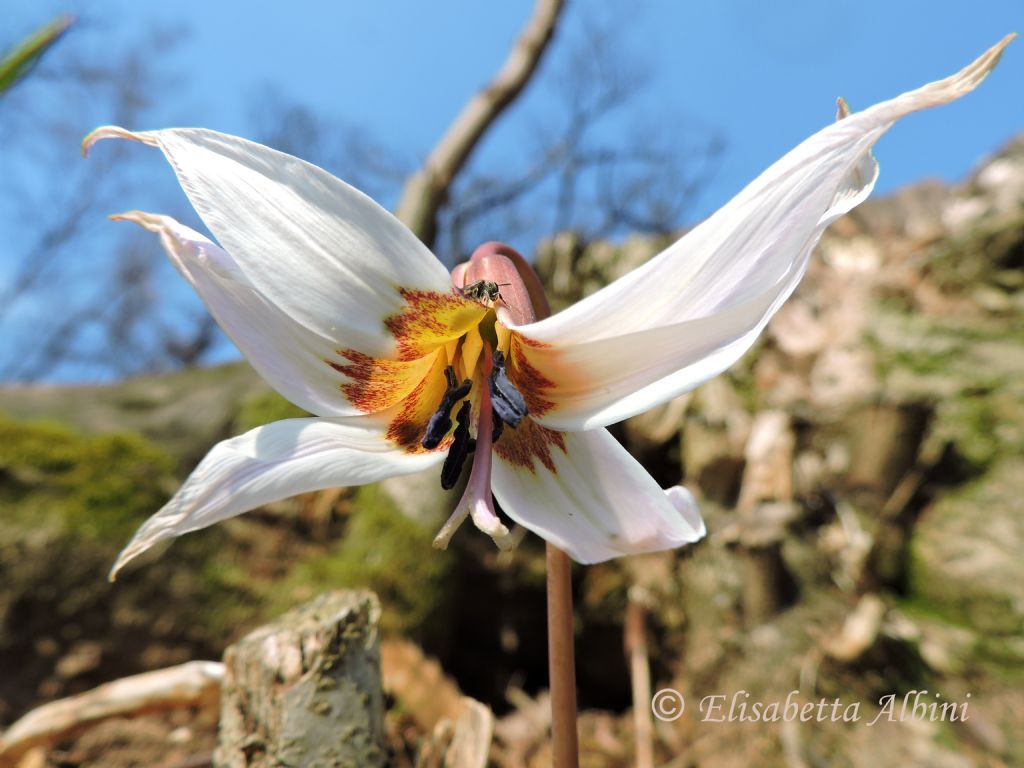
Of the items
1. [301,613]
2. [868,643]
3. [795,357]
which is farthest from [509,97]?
[301,613]

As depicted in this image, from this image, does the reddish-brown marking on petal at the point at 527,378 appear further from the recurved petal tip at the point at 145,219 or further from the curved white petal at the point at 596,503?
the recurved petal tip at the point at 145,219

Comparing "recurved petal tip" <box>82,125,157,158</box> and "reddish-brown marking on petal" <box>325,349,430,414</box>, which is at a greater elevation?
"recurved petal tip" <box>82,125,157,158</box>

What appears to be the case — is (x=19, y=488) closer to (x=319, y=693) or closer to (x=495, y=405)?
(x=319, y=693)

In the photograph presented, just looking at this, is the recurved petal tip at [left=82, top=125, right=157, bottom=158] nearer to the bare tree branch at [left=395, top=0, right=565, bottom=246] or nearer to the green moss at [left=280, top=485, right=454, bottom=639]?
the green moss at [left=280, top=485, right=454, bottom=639]

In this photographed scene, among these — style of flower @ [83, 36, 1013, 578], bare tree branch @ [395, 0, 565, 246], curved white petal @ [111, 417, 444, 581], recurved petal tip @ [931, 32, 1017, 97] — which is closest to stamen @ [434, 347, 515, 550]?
style of flower @ [83, 36, 1013, 578]

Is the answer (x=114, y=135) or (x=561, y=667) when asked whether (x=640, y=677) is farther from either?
(x=114, y=135)

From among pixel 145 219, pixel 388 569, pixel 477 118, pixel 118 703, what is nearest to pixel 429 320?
pixel 145 219

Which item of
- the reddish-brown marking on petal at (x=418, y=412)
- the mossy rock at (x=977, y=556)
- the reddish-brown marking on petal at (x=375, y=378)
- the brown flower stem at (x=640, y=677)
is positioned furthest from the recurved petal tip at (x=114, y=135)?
the mossy rock at (x=977, y=556)
